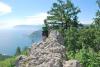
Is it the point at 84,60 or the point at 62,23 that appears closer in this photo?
the point at 84,60

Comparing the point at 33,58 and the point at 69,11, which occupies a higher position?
the point at 69,11

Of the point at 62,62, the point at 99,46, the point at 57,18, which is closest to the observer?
the point at 62,62

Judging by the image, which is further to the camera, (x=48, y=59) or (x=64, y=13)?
(x=64, y=13)

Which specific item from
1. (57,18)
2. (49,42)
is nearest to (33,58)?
(49,42)

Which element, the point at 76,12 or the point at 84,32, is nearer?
the point at 84,32

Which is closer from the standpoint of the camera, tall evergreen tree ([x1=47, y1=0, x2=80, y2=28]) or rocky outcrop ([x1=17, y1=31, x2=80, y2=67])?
rocky outcrop ([x1=17, y1=31, x2=80, y2=67])

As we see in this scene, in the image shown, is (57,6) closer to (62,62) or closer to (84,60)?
(84,60)

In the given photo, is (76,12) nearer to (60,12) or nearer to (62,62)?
(60,12)

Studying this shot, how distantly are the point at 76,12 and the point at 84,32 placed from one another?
46.2 feet

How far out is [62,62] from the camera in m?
18.3

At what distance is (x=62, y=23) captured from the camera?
5622 centimetres

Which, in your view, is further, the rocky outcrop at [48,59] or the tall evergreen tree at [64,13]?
the tall evergreen tree at [64,13]

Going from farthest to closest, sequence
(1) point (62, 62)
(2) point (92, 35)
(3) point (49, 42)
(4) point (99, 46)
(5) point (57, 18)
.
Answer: (5) point (57, 18) < (2) point (92, 35) < (4) point (99, 46) < (3) point (49, 42) < (1) point (62, 62)

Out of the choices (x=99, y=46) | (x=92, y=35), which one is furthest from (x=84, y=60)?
(x=92, y=35)
